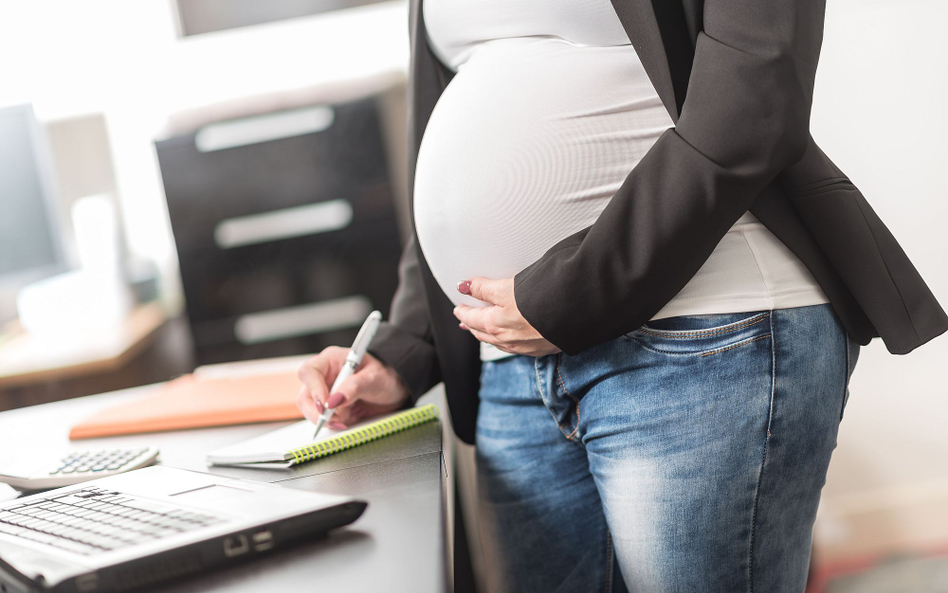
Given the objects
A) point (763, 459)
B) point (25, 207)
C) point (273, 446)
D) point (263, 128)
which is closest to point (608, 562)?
point (763, 459)

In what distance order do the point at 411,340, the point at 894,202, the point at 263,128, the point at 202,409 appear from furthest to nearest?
the point at 263,128, the point at 894,202, the point at 202,409, the point at 411,340

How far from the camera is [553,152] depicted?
2.22 feet

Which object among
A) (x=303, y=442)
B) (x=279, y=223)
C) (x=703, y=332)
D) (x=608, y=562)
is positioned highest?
(x=703, y=332)

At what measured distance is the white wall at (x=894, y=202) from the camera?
5.25 ft

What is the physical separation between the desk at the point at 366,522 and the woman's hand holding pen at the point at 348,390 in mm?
64

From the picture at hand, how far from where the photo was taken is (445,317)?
0.89 meters

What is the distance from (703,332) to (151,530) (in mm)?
443

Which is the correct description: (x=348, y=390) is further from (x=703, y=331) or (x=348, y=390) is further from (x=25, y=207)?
(x=25, y=207)

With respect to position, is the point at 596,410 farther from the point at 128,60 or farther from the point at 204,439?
the point at 128,60

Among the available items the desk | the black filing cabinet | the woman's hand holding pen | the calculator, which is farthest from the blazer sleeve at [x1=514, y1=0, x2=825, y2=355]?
the black filing cabinet

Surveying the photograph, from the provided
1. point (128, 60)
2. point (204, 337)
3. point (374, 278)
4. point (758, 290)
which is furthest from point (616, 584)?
point (128, 60)

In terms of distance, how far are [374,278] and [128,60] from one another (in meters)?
0.98

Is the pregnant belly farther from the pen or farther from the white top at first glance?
the pen

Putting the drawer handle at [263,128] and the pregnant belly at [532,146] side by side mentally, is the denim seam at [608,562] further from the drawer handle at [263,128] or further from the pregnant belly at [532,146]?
the drawer handle at [263,128]
